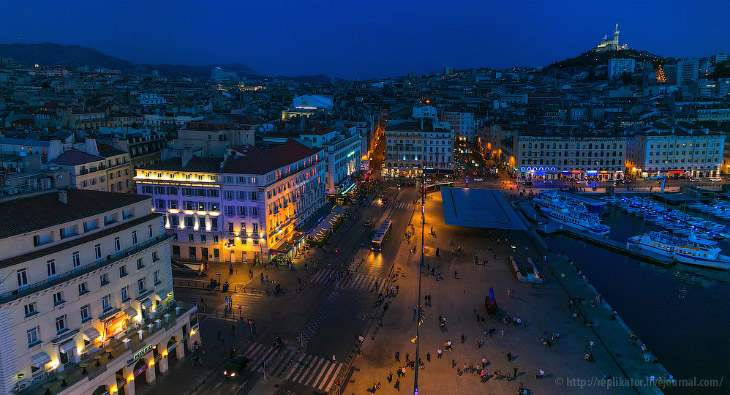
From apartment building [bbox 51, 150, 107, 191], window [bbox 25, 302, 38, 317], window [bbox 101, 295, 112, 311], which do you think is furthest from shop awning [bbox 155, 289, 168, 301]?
apartment building [bbox 51, 150, 107, 191]

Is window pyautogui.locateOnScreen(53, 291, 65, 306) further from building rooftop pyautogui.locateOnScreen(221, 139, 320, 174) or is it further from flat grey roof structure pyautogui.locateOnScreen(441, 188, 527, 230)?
flat grey roof structure pyautogui.locateOnScreen(441, 188, 527, 230)

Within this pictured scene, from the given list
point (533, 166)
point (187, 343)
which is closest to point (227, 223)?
point (187, 343)

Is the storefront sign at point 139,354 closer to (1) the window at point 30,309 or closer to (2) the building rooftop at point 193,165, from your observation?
(1) the window at point 30,309

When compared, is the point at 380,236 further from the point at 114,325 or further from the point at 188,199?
the point at 114,325

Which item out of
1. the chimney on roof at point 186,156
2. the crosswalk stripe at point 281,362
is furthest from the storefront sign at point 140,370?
the chimney on roof at point 186,156

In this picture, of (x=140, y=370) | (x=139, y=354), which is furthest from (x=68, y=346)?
(x=140, y=370)
